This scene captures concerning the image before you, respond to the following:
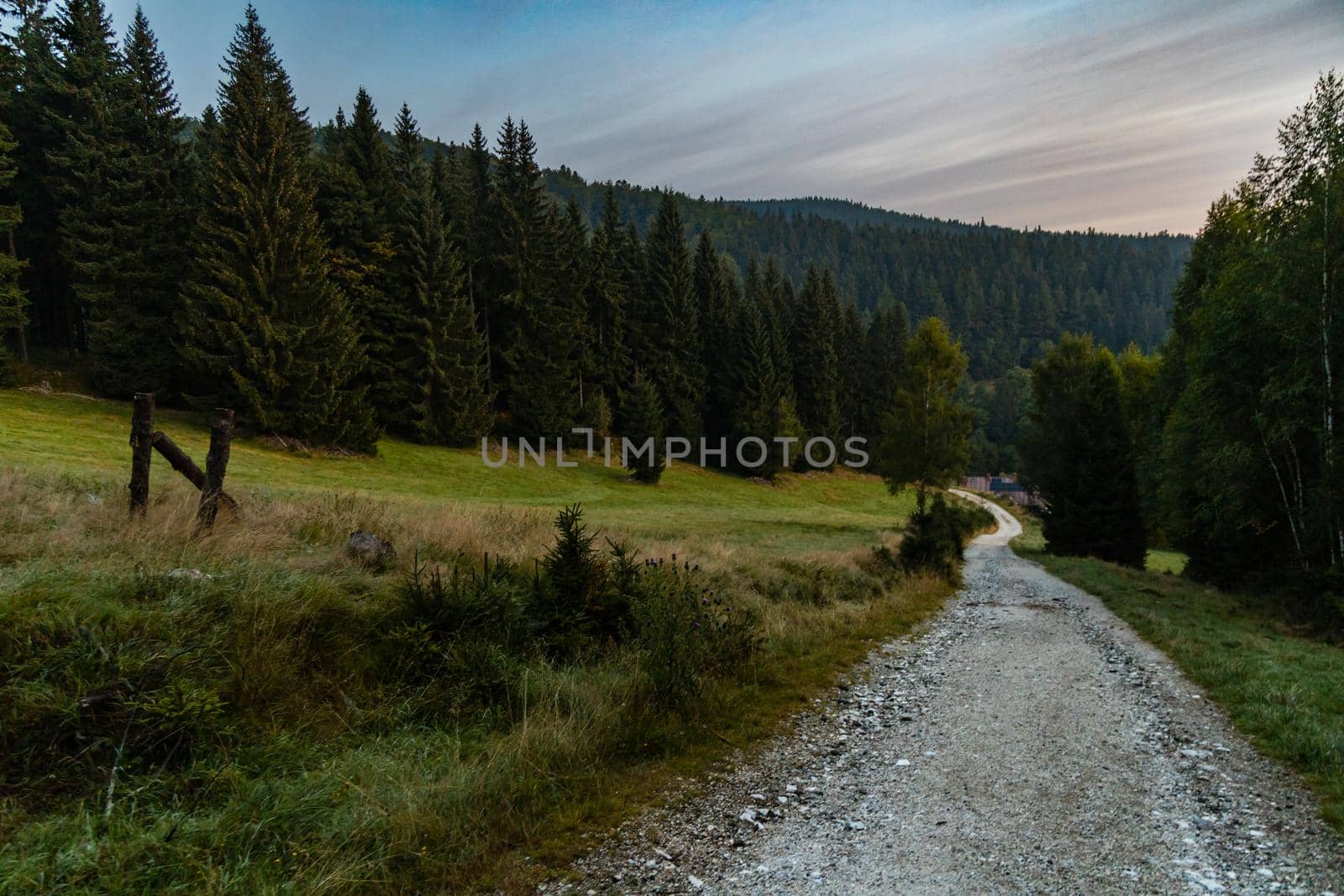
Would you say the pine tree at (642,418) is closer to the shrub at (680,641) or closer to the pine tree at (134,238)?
the pine tree at (134,238)

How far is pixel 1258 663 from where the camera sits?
8586 mm

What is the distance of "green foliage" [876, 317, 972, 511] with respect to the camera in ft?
105

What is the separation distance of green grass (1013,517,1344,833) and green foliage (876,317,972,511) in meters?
12.7

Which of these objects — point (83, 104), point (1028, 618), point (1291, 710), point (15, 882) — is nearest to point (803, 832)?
point (15, 882)

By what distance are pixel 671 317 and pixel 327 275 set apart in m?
30.1

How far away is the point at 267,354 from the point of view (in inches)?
1242

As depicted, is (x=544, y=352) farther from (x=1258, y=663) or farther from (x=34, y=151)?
(x=1258, y=663)

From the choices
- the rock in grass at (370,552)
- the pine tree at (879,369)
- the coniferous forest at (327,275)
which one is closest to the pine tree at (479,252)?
the coniferous forest at (327,275)

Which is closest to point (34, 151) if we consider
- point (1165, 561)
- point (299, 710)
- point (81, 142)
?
point (81, 142)

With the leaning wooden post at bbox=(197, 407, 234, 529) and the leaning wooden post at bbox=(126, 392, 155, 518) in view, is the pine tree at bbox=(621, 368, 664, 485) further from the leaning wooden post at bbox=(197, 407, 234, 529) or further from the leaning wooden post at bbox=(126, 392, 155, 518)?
the leaning wooden post at bbox=(126, 392, 155, 518)

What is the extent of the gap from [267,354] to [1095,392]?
43340mm

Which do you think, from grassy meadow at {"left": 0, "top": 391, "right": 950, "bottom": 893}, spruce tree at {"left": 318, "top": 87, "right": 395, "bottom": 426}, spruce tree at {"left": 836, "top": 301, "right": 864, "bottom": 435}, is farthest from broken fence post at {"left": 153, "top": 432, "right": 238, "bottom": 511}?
spruce tree at {"left": 836, "top": 301, "right": 864, "bottom": 435}

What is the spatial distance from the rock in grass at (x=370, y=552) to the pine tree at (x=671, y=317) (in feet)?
162

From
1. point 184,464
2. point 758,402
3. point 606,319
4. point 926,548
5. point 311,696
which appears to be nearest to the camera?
point 311,696
